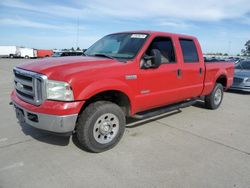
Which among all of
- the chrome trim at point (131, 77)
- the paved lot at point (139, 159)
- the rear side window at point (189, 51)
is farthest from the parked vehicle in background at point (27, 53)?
the chrome trim at point (131, 77)

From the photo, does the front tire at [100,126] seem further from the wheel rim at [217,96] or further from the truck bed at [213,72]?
the wheel rim at [217,96]

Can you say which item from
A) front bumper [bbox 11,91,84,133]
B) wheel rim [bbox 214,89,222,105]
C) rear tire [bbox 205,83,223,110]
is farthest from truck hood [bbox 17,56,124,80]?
wheel rim [bbox 214,89,222,105]

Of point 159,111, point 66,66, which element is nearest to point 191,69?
point 159,111

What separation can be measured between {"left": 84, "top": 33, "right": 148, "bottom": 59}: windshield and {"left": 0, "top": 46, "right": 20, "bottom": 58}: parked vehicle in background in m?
56.4

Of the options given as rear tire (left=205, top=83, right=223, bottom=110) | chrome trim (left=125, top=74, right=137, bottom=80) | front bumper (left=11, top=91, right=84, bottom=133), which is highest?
chrome trim (left=125, top=74, right=137, bottom=80)

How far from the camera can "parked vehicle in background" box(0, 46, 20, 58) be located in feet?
180

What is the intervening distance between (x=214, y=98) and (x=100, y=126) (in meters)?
4.22

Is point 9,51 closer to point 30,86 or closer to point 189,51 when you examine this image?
point 189,51

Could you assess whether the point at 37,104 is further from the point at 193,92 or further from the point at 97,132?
the point at 193,92

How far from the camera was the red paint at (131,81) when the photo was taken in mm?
3240

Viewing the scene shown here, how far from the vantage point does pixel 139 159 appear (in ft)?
11.5

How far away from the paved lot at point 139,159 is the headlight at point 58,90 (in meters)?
0.98

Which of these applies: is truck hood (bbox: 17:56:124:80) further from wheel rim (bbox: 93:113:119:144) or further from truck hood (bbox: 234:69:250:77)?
truck hood (bbox: 234:69:250:77)

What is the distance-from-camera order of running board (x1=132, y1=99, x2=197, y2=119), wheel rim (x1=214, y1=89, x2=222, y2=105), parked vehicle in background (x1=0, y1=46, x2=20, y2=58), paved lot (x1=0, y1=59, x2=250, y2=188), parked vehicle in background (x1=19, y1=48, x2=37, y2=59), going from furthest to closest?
parked vehicle in background (x1=0, y1=46, x2=20, y2=58), parked vehicle in background (x1=19, y1=48, x2=37, y2=59), wheel rim (x1=214, y1=89, x2=222, y2=105), running board (x1=132, y1=99, x2=197, y2=119), paved lot (x1=0, y1=59, x2=250, y2=188)
